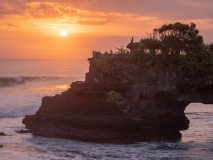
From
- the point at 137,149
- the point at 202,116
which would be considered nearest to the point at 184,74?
the point at 137,149

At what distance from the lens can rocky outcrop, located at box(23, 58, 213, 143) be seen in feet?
81.4

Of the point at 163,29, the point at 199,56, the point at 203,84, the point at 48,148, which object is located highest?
the point at 163,29

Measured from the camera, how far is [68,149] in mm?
22844

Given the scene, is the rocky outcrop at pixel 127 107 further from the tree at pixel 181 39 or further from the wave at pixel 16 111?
the wave at pixel 16 111

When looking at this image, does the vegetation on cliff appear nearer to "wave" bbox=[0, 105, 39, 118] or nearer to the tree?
the tree

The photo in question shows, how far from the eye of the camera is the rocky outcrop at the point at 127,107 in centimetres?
2481

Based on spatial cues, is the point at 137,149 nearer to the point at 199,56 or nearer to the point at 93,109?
the point at 93,109

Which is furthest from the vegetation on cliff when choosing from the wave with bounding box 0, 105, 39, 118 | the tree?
the wave with bounding box 0, 105, 39, 118

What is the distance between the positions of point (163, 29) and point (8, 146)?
14406mm

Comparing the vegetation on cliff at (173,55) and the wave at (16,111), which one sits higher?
the vegetation on cliff at (173,55)

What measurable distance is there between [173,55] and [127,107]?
17.5ft

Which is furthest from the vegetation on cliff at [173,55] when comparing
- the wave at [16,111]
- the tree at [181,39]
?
the wave at [16,111]

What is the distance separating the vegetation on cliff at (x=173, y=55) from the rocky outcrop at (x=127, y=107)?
620 mm

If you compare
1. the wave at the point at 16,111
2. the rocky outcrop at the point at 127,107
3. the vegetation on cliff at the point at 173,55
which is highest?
the vegetation on cliff at the point at 173,55
